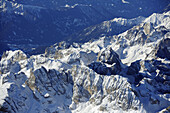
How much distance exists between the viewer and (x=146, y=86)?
557 ft

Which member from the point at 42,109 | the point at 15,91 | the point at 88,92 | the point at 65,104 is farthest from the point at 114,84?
the point at 15,91

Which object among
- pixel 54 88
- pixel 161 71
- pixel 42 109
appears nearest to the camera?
pixel 42 109

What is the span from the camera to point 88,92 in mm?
171000

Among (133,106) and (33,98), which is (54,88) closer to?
(33,98)

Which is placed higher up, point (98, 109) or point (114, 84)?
point (114, 84)

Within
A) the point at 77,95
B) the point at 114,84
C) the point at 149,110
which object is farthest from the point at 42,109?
the point at 149,110

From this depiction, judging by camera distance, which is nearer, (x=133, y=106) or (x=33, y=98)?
(x=133, y=106)

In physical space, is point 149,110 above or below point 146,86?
below

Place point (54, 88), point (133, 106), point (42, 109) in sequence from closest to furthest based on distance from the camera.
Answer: point (133, 106) → point (42, 109) → point (54, 88)

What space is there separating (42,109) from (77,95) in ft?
68.8

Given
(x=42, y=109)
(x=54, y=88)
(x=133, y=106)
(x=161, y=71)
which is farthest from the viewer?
(x=161, y=71)

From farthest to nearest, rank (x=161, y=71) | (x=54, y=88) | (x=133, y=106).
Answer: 1. (x=161, y=71)
2. (x=54, y=88)
3. (x=133, y=106)

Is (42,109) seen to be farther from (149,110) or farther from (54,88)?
(149,110)

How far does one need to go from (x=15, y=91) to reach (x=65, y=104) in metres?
28.3
